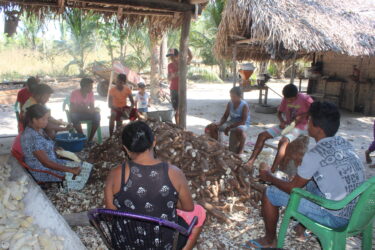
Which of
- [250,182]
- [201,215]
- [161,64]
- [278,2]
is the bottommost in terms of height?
[250,182]

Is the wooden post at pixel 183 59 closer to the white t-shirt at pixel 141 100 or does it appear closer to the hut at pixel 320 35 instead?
the white t-shirt at pixel 141 100

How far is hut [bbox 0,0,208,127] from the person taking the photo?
4570mm

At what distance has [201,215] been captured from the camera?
7.42ft

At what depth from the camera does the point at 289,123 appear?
4.67 meters

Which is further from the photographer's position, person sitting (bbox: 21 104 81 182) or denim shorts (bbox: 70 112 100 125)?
denim shorts (bbox: 70 112 100 125)

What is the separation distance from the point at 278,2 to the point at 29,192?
7.42m

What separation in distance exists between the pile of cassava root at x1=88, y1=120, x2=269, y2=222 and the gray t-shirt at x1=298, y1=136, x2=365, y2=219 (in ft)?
4.23

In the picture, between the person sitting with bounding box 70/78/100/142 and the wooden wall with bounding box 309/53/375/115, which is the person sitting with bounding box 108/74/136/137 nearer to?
the person sitting with bounding box 70/78/100/142

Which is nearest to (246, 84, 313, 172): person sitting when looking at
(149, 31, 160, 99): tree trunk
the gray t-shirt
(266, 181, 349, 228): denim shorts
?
(266, 181, 349, 228): denim shorts

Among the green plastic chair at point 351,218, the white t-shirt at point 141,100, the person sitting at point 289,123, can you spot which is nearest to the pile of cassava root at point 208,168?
the person sitting at point 289,123

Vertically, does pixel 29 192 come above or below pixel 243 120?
below

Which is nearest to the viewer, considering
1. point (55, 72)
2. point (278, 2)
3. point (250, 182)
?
point (250, 182)

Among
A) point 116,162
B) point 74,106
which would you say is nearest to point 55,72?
point 74,106

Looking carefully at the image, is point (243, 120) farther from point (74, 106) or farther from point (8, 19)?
point (8, 19)
